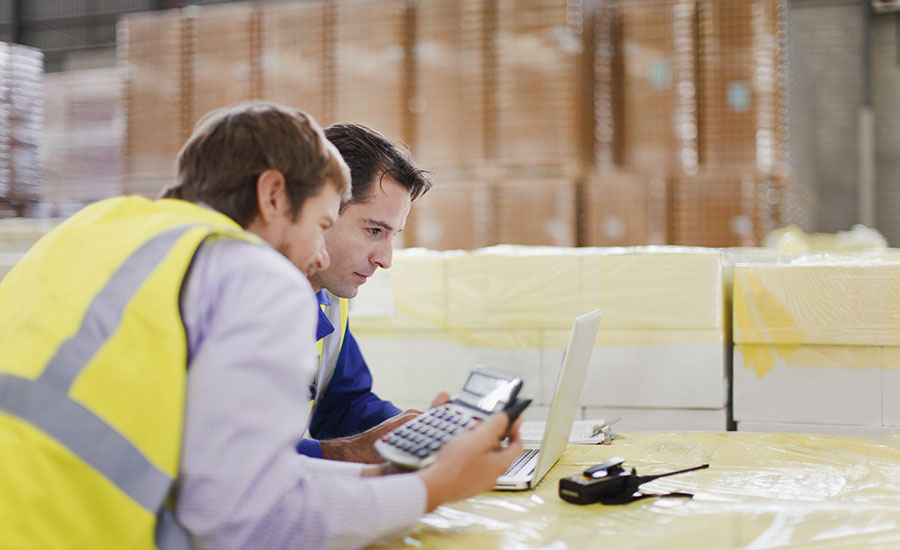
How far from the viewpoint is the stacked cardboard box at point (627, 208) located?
4891mm

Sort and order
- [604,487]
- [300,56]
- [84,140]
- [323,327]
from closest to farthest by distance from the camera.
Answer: [604,487]
[323,327]
[300,56]
[84,140]

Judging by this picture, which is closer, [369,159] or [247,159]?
[247,159]

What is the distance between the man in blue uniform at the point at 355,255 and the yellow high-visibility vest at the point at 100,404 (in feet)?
3.15

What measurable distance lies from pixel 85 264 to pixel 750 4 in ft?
15.6

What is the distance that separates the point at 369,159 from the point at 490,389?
86 centimetres

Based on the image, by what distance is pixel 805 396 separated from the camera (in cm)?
259

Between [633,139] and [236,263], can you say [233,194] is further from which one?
[633,139]

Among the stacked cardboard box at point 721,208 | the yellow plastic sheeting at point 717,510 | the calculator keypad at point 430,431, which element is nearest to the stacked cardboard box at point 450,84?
the stacked cardboard box at point 721,208

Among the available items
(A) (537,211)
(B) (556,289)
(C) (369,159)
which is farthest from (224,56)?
(C) (369,159)

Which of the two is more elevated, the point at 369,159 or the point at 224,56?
the point at 224,56

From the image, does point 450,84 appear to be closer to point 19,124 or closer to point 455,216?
point 455,216

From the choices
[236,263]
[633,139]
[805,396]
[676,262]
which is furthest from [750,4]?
[236,263]

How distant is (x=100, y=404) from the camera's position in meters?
0.91

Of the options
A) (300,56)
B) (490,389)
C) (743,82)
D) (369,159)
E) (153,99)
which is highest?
(300,56)
